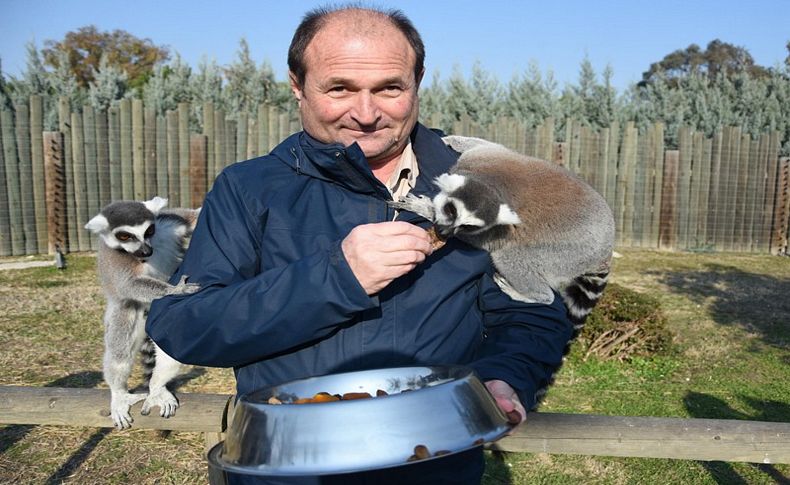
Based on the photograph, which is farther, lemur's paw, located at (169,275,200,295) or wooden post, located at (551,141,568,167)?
wooden post, located at (551,141,568,167)

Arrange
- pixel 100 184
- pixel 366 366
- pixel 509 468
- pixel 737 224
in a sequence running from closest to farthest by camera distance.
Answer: pixel 366 366
pixel 509 468
pixel 100 184
pixel 737 224

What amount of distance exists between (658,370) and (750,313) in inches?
96.5

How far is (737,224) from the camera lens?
1091 cm

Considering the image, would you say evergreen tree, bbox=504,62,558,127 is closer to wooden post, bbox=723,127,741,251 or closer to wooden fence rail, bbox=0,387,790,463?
wooden post, bbox=723,127,741,251

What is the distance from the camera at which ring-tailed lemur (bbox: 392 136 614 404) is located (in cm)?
272

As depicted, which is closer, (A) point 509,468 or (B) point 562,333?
(B) point 562,333

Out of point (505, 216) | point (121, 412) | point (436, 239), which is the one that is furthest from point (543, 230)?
point (121, 412)

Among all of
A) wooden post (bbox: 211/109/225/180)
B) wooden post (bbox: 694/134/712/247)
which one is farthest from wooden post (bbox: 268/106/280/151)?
wooden post (bbox: 694/134/712/247)

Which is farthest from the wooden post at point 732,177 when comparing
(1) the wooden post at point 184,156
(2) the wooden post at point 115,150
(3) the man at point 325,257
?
(3) the man at point 325,257

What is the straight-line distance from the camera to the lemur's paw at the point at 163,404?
249 cm

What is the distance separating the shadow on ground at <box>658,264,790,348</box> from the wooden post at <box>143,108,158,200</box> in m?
6.89

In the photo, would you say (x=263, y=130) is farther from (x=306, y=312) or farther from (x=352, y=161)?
(x=306, y=312)

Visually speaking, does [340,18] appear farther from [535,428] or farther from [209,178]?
[209,178]

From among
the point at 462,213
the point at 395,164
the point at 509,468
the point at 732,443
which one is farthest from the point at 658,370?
the point at 395,164
